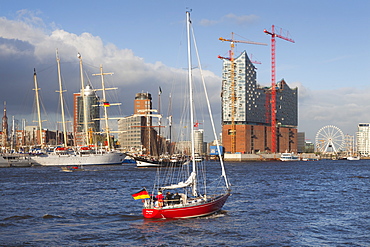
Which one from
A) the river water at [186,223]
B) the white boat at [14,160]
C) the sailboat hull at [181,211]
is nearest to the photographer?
the river water at [186,223]

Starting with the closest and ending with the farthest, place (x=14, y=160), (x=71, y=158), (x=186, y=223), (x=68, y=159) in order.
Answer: (x=186, y=223) → (x=14, y=160) → (x=71, y=158) → (x=68, y=159)

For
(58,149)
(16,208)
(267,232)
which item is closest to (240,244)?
(267,232)

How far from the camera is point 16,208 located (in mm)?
42969

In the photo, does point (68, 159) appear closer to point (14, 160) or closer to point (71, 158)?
point (71, 158)

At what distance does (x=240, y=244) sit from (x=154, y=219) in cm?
870

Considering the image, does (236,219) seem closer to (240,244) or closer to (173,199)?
(173,199)

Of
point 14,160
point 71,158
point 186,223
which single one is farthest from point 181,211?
point 14,160

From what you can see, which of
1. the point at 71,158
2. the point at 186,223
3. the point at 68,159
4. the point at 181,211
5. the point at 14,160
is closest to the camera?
the point at 186,223

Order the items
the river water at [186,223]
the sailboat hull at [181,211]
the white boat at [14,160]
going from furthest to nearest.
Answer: the white boat at [14,160] < the sailboat hull at [181,211] < the river water at [186,223]

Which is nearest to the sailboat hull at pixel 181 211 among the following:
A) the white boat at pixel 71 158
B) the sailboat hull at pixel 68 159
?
the white boat at pixel 71 158

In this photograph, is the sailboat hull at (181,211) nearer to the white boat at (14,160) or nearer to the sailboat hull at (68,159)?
the sailboat hull at (68,159)

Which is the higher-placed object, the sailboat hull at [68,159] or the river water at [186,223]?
the river water at [186,223]

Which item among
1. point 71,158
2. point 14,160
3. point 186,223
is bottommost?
point 14,160

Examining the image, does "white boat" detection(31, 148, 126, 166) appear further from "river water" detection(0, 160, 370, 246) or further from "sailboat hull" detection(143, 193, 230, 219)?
"sailboat hull" detection(143, 193, 230, 219)
